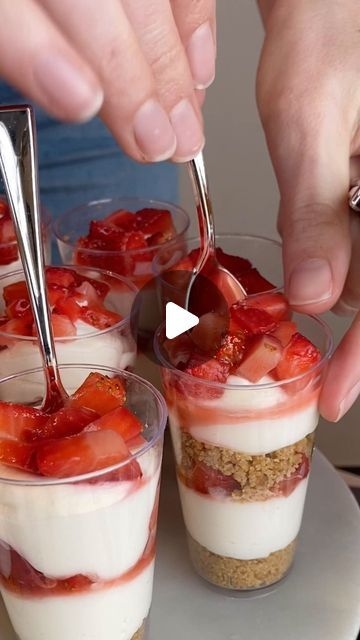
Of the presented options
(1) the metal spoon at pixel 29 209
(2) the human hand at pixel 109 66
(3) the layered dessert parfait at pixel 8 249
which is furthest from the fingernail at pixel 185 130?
(3) the layered dessert parfait at pixel 8 249

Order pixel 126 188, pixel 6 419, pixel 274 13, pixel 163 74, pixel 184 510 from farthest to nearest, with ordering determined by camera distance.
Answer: pixel 126 188, pixel 274 13, pixel 184 510, pixel 6 419, pixel 163 74

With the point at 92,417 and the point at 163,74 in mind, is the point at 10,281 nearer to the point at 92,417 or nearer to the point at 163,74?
the point at 92,417

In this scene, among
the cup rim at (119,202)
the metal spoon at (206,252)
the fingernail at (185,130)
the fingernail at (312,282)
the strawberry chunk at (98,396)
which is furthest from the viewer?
the cup rim at (119,202)

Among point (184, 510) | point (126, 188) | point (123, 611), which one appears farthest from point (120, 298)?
point (126, 188)

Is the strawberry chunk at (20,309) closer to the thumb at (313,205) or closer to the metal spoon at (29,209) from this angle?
the metal spoon at (29,209)

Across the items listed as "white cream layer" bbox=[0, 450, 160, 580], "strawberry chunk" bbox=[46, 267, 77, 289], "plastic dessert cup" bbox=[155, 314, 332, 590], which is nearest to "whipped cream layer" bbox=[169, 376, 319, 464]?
"plastic dessert cup" bbox=[155, 314, 332, 590]

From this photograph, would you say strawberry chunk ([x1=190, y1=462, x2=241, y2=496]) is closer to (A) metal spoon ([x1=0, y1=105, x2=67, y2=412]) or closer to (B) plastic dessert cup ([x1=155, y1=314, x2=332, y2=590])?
(B) plastic dessert cup ([x1=155, y1=314, x2=332, y2=590])
